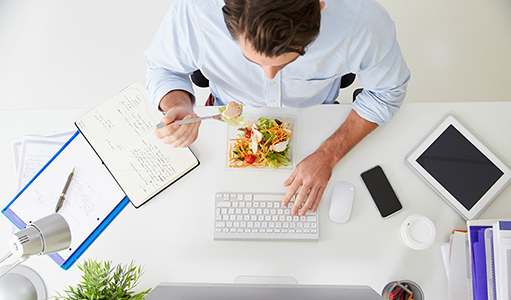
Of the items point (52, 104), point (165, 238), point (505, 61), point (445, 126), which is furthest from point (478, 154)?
point (52, 104)

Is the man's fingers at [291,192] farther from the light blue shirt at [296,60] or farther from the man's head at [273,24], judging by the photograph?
the man's head at [273,24]

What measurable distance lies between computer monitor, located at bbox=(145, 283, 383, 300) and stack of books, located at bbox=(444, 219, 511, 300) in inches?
15.2

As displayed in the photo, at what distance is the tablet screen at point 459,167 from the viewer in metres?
1.10

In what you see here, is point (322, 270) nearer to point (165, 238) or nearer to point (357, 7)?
point (165, 238)

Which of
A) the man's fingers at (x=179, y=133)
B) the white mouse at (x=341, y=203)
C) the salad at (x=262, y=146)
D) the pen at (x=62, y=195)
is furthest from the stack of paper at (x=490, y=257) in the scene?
the pen at (x=62, y=195)

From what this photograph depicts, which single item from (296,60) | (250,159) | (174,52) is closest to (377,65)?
(296,60)

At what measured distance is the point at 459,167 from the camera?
44.0 inches

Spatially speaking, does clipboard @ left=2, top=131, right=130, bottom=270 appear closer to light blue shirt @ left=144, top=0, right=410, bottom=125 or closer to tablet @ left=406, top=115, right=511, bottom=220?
light blue shirt @ left=144, top=0, right=410, bottom=125

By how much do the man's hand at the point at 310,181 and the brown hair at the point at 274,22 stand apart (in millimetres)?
449

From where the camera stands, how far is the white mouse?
109 cm

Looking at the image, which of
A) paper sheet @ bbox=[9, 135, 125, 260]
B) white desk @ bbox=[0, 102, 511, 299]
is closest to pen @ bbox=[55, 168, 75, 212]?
paper sheet @ bbox=[9, 135, 125, 260]

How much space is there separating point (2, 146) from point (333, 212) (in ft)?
3.33

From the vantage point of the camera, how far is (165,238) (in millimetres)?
1104

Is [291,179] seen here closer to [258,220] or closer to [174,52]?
[258,220]
